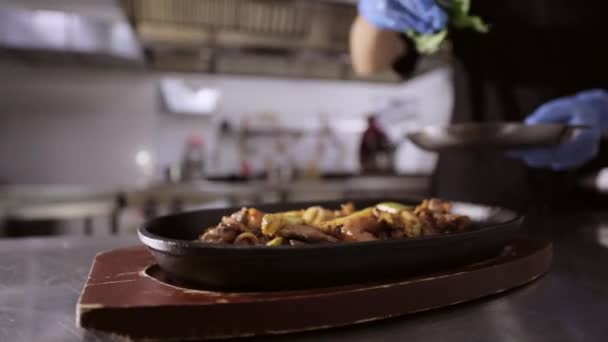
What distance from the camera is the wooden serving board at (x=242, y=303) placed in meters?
0.43

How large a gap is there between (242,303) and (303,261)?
0.08m

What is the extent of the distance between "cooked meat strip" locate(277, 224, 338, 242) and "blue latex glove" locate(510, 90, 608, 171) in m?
0.84

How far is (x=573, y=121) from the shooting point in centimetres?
120

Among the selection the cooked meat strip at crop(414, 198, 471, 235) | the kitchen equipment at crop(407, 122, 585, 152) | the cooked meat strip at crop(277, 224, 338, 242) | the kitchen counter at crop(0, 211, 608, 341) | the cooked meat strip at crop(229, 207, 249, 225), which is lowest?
the kitchen counter at crop(0, 211, 608, 341)

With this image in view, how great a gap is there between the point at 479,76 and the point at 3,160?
147 inches

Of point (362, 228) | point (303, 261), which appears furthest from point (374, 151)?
A: point (303, 261)

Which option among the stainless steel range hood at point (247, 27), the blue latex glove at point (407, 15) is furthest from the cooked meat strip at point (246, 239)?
the stainless steel range hood at point (247, 27)

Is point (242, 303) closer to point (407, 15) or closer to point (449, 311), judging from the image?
point (449, 311)

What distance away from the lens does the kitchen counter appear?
463 millimetres

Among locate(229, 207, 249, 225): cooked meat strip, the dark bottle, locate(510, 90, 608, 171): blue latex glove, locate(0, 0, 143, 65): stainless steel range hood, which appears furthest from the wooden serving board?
the dark bottle

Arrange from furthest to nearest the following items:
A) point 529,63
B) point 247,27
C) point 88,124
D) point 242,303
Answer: point 88,124, point 247,27, point 529,63, point 242,303

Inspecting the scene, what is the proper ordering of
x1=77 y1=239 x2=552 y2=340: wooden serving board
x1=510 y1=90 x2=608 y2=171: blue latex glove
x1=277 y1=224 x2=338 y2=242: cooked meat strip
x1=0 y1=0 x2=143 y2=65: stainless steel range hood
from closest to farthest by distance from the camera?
x1=77 y1=239 x2=552 y2=340: wooden serving board
x1=277 y1=224 x2=338 y2=242: cooked meat strip
x1=510 y1=90 x2=608 y2=171: blue latex glove
x1=0 y1=0 x2=143 y2=65: stainless steel range hood

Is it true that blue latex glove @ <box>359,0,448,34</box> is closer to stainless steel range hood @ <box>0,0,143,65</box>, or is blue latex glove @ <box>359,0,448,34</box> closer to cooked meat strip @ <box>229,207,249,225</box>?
cooked meat strip @ <box>229,207,249,225</box>

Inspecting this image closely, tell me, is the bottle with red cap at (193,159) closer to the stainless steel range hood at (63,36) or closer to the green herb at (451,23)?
the stainless steel range hood at (63,36)
